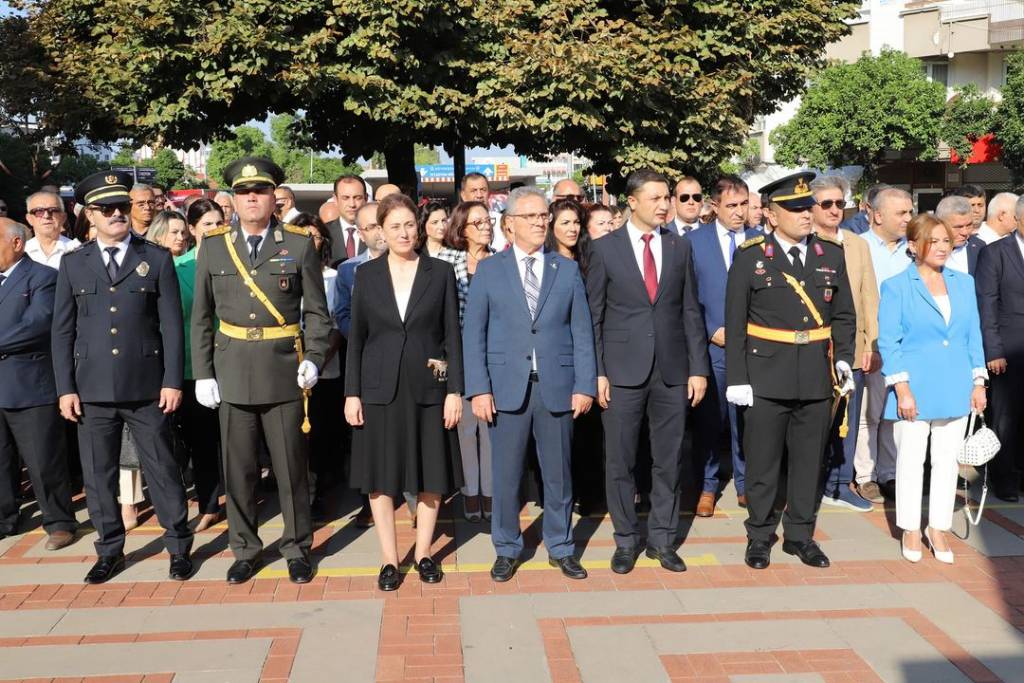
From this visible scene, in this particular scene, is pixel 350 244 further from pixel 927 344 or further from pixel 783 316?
pixel 927 344

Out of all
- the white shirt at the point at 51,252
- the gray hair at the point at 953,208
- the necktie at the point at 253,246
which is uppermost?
the necktie at the point at 253,246

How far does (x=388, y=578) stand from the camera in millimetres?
5492

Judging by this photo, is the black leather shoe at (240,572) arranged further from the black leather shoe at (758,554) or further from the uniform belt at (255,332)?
the black leather shoe at (758,554)

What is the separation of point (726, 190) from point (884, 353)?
68.5 inches

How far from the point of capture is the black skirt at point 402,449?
18.2 feet

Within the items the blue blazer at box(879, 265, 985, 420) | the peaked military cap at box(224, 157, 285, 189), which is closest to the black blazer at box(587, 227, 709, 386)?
the blue blazer at box(879, 265, 985, 420)

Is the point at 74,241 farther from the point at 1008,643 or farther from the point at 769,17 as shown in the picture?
the point at 769,17

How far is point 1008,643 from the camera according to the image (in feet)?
15.5

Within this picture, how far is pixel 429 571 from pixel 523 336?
4.53 feet

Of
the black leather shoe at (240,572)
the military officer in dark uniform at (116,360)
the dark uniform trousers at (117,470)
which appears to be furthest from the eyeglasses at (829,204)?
the dark uniform trousers at (117,470)

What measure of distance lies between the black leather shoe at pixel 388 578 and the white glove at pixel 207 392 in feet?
4.24

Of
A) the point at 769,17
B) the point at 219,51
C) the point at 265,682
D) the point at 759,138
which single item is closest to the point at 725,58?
the point at 769,17

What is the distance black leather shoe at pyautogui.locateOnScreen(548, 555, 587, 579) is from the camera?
563 centimetres

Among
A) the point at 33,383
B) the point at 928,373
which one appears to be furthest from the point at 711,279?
the point at 33,383
